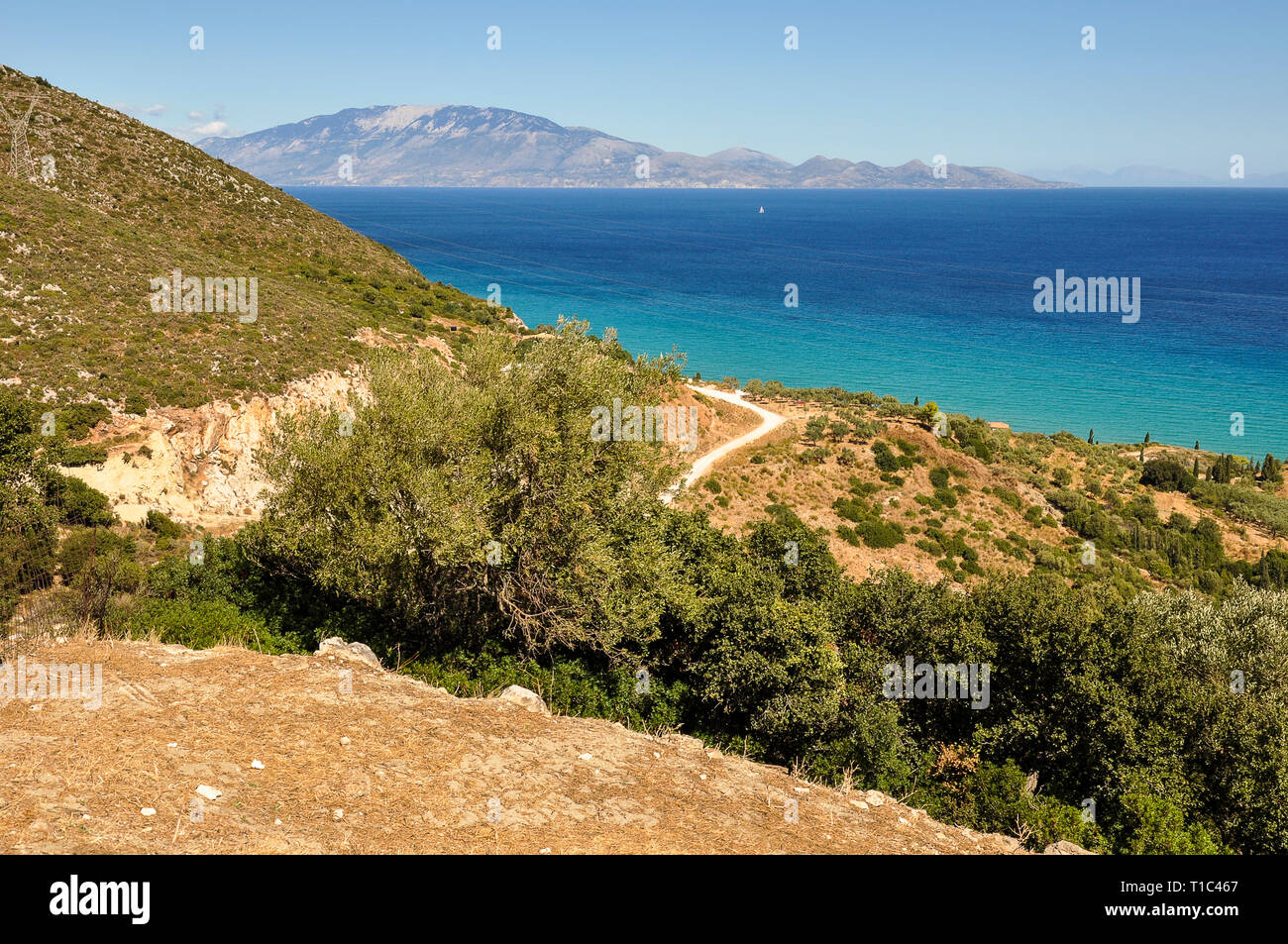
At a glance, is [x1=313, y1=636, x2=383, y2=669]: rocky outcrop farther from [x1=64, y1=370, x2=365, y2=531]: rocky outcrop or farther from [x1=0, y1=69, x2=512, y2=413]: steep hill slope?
[x1=0, y1=69, x2=512, y2=413]: steep hill slope

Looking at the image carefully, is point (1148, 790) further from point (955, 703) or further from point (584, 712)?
point (584, 712)

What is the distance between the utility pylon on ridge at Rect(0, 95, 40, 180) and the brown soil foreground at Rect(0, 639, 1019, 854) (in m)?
45.5

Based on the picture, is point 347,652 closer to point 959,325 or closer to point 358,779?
point 358,779

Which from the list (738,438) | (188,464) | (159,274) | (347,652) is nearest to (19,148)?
(159,274)

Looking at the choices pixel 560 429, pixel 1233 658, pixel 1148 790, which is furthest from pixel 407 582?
pixel 1233 658

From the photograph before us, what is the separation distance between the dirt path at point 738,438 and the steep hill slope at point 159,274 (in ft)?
58.6

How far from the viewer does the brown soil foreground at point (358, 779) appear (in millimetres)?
9773

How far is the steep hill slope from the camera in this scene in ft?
98.7

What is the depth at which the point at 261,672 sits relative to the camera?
14594mm

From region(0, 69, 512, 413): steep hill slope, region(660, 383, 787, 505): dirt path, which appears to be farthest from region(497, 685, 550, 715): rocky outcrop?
region(0, 69, 512, 413): steep hill slope

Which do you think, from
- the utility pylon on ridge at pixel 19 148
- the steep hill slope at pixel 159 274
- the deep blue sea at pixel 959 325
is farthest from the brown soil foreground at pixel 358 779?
the deep blue sea at pixel 959 325

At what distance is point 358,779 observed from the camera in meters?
11.2

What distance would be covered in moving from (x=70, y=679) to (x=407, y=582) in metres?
6.39

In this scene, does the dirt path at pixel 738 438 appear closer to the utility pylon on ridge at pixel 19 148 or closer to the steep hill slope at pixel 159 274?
the steep hill slope at pixel 159 274
